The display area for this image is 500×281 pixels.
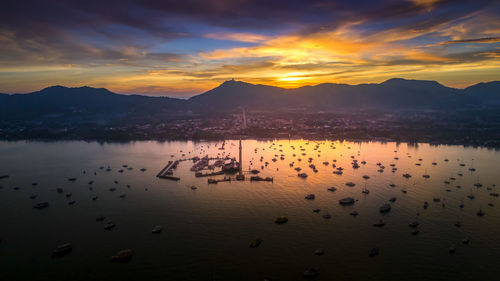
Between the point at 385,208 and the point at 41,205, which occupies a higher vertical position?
the point at 41,205

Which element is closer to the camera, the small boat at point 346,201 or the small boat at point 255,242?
the small boat at point 255,242

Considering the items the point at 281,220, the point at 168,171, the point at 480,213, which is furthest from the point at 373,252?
the point at 168,171

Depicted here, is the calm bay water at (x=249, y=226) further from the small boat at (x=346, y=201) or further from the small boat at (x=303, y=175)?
the small boat at (x=303, y=175)

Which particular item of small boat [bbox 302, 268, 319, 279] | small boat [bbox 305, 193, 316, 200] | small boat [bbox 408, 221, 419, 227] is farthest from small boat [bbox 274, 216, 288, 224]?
small boat [bbox 408, 221, 419, 227]

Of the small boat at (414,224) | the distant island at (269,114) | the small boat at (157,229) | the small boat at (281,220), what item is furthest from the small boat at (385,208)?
the distant island at (269,114)

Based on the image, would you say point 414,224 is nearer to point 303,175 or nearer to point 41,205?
point 303,175

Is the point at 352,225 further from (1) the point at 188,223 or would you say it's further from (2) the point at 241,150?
(2) the point at 241,150
